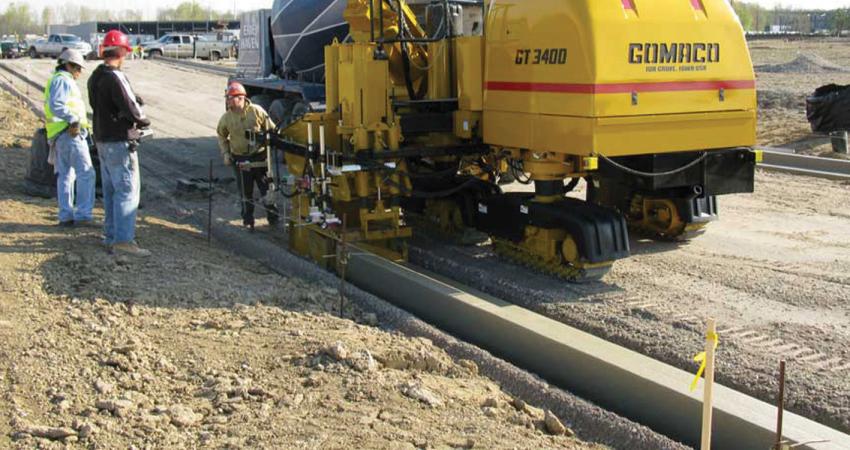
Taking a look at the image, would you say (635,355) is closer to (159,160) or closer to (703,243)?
(703,243)

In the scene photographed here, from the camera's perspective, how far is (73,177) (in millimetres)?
9367

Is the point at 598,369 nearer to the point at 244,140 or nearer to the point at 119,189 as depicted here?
the point at 119,189

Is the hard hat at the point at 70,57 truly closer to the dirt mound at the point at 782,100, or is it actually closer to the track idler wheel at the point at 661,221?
the track idler wheel at the point at 661,221

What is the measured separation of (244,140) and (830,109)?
428 inches

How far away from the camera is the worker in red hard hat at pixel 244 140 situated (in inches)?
403

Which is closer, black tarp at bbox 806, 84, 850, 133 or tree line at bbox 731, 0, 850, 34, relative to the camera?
black tarp at bbox 806, 84, 850, 133

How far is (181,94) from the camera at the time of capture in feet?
95.7

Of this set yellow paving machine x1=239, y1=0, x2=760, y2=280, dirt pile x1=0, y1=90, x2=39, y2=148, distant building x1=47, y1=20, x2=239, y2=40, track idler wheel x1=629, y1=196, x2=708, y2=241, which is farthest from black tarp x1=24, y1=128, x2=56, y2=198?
distant building x1=47, y1=20, x2=239, y2=40

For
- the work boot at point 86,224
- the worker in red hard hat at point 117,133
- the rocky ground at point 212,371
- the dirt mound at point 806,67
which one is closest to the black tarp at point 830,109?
the rocky ground at point 212,371

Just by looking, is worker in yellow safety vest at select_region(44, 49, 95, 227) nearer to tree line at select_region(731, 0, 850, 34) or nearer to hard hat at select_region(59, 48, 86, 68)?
hard hat at select_region(59, 48, 86, 68)

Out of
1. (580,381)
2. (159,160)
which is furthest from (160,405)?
(159,160)

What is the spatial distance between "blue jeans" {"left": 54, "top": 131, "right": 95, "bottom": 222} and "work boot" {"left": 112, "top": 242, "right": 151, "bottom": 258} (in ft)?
4.50

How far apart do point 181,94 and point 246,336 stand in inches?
956

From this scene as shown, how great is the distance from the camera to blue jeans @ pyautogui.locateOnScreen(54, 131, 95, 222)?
363 inches
